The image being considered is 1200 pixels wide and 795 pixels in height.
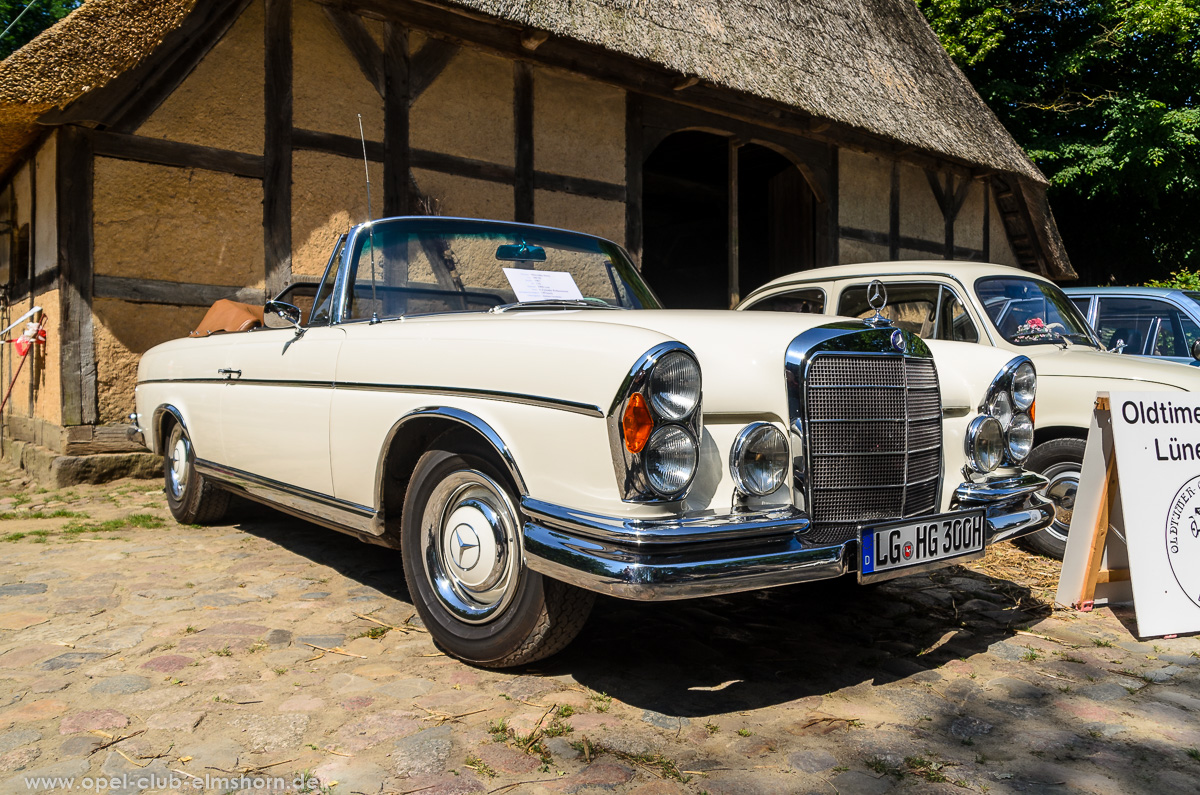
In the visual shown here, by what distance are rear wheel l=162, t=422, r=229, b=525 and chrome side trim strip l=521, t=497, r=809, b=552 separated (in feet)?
10.1

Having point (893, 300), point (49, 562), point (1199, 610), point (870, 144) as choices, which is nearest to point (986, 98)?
point (870, 144)

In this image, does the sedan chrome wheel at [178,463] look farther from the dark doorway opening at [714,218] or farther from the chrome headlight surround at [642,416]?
the dark doorway opening at [714,218]

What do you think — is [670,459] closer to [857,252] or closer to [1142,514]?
[1142,514]

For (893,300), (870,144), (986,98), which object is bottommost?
(893,300)

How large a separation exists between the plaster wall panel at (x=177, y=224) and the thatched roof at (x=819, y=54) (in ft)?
7.90

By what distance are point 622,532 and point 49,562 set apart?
11.0ft

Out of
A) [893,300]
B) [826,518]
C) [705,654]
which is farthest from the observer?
[893,300]

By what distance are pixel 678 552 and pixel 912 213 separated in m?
11.8

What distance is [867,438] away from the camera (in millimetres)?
2613

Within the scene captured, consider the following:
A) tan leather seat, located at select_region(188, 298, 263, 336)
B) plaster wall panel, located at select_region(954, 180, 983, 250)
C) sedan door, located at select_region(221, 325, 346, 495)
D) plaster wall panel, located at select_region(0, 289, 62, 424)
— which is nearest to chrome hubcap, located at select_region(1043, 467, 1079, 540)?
sedan door, located at select_region(221, 325, 346, 495)

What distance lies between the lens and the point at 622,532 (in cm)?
211

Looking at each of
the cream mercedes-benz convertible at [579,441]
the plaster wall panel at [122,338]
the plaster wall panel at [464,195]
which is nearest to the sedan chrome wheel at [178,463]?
the cream mercedes-benz convertible at [579,441]

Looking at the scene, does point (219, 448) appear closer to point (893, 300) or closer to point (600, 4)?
point (893, 300)

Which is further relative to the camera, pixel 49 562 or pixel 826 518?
pixel 49 562
